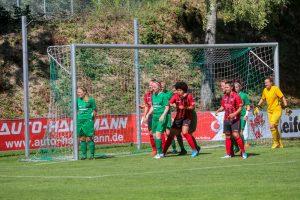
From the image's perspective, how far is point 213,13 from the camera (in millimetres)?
37469

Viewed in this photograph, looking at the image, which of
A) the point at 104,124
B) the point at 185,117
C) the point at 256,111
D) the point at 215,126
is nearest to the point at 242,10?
the point at 215,126

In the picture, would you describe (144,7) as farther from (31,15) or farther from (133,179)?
(133,179)

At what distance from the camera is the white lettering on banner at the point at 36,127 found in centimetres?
2753

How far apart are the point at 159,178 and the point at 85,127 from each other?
6587mm

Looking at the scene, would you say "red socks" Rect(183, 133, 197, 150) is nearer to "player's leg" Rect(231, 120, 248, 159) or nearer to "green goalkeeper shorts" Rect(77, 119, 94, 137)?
"player's leg" Rect(231, 120, 248, 159)

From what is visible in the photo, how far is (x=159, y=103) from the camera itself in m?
24.7

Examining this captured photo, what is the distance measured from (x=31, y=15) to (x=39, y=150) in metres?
13.3

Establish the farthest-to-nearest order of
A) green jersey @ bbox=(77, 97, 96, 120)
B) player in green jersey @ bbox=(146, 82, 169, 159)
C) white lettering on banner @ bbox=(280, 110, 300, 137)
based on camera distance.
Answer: white lettering on banner @ bbox=(280, 110, 300, 137) < player in green jersey @ bbox=(146, 82, 169, 159) < green jersey @ bbox=(77, 97, 96, 120)

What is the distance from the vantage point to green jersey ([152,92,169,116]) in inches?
971

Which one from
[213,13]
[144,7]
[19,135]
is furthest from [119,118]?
[144,7]

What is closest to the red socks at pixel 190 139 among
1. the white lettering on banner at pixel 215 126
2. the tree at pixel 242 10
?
the white lettering on banner at pixel 215 126

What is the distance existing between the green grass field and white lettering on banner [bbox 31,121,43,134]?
10.7 ft

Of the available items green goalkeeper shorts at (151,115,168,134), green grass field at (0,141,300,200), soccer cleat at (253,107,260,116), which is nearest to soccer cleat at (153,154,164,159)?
green grass field at (0,141,300,200)

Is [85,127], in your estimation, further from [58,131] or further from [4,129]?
[4,129]
